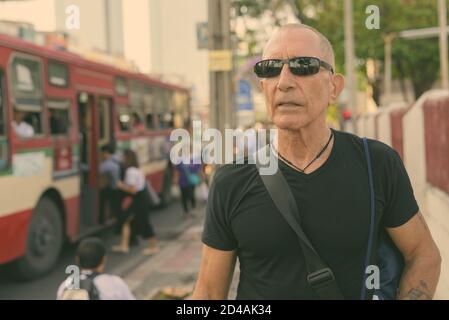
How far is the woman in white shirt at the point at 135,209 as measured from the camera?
9.57m

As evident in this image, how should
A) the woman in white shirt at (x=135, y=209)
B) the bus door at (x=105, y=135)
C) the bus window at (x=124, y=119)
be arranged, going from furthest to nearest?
the bus window at (x=124, y=119) < the bus door at (x=105, y=135) < the woman in white shirt at (x=135, y=209)

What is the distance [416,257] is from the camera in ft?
6.70

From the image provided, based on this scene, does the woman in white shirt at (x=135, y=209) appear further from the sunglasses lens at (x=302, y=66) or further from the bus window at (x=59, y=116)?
the sunglasses lens at (x=302, y=66)

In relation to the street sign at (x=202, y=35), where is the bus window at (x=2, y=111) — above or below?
below

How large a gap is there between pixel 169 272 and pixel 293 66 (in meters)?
6.51

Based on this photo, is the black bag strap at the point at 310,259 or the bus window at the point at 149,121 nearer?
the black bag strap at the point at 310,259

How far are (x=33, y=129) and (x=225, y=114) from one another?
262cm

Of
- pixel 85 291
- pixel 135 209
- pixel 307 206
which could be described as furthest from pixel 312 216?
Answer: pixel 135 209

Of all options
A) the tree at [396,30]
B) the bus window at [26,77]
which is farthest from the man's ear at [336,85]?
the tree at [396,30]

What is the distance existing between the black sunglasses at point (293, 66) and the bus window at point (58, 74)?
7.13 m

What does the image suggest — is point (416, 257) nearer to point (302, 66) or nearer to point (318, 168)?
point (318, 168)

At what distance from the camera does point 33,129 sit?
8102 millimetres

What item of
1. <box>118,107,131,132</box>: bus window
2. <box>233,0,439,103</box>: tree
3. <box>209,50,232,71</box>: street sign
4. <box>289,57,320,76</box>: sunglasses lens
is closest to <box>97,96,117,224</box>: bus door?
<box>118,107,131,132</box>: bus window

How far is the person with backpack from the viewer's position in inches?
173
